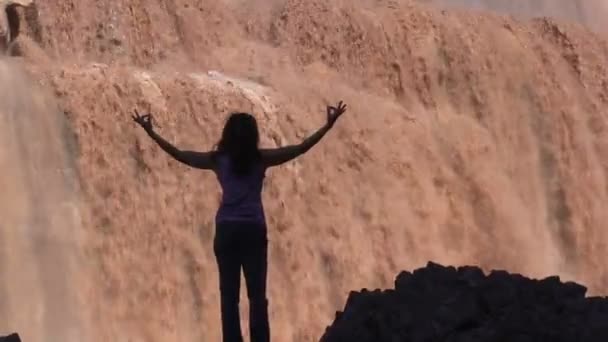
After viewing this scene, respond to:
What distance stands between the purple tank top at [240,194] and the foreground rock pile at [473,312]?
0.87 m

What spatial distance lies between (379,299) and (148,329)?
Result: 318 inches

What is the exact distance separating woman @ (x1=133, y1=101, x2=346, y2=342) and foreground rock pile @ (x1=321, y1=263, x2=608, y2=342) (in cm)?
84

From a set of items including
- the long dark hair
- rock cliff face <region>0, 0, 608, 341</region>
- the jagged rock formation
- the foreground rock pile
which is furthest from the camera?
the jagged rock formation

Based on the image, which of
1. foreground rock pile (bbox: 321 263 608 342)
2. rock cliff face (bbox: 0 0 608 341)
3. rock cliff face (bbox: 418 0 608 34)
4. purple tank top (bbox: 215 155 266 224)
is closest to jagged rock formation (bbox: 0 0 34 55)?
rock cliff face (bbox: 0 0 608 341)

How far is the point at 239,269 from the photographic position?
19.9 ft

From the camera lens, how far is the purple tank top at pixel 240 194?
19.7ft

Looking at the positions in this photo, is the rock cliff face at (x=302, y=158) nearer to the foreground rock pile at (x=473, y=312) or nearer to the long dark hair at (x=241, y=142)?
the long dark hair at (x=241, y=142)

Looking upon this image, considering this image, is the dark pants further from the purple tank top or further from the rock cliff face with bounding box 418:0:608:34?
the rock cliff face with bounding box 418:0:608:34

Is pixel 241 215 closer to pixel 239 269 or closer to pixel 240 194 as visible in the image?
pixel 240 194

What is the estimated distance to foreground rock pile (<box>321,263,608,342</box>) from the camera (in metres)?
4.79

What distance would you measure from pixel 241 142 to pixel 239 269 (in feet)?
1.76

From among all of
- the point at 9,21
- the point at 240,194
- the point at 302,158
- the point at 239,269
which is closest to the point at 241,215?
the point at 240,194

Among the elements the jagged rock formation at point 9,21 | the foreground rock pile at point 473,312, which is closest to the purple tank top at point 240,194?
the foreground rock pile at point 473,312

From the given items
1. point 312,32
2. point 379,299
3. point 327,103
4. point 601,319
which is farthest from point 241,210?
point 312,32
